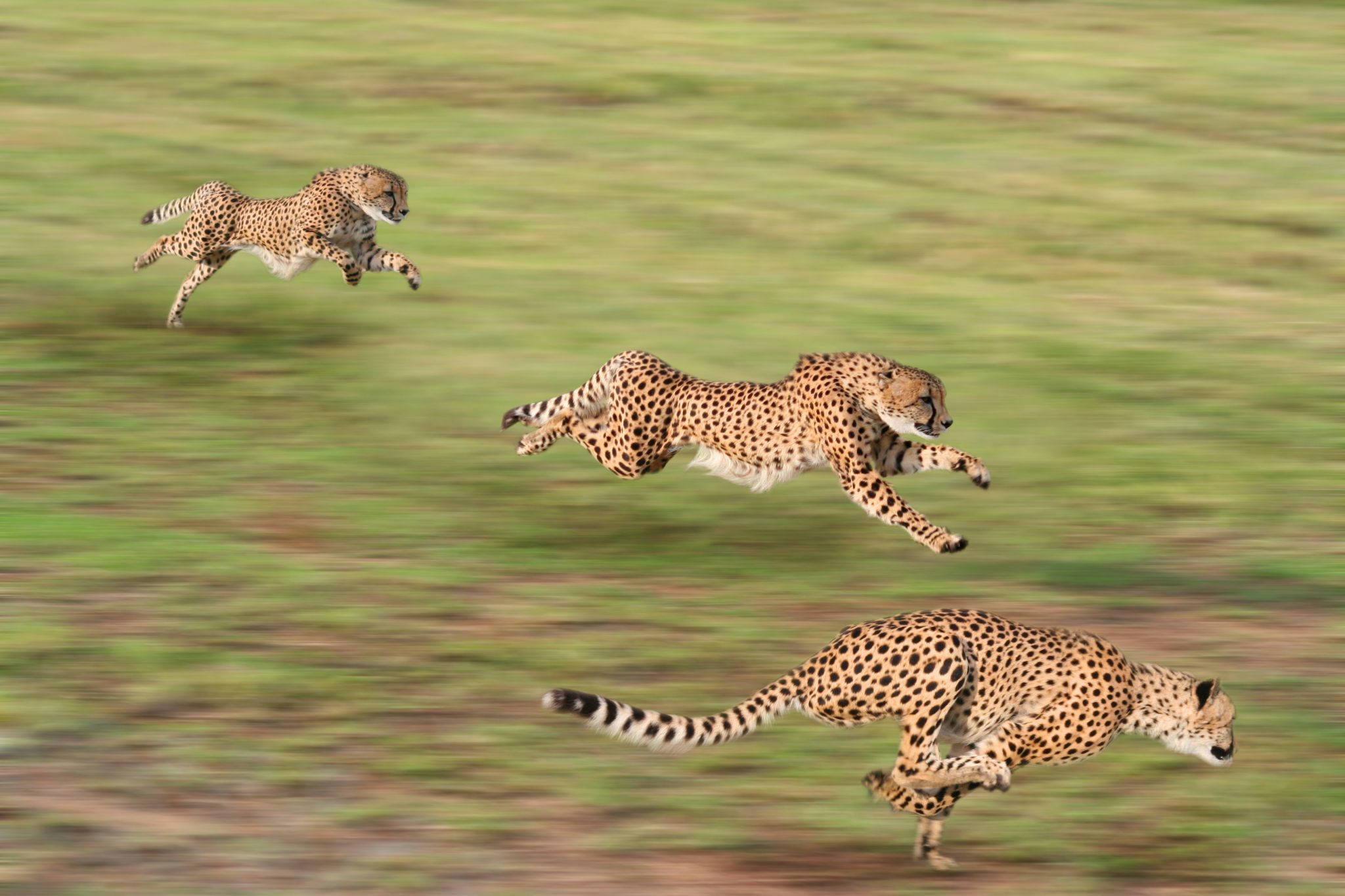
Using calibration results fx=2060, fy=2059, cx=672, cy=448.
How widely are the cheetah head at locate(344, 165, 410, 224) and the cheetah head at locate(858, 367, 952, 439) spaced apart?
3.60 m

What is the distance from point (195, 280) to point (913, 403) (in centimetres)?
574

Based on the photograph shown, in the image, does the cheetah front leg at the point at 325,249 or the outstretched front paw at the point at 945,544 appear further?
the cheetah front leg at the point at 325,249

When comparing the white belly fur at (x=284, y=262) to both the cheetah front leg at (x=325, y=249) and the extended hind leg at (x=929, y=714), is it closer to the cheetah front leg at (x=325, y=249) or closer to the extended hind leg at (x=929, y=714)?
the cheetah front leg at (x=325, y=249)

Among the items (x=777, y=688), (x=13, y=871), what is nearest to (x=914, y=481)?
(x=777, y=688)

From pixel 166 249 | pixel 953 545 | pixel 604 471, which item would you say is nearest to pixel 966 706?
pixel 953 545

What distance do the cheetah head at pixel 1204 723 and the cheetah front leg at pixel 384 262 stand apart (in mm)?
5710

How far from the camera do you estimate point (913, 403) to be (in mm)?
9039

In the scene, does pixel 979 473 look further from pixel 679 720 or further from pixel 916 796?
pixel 679 720

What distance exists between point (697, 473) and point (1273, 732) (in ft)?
13.7

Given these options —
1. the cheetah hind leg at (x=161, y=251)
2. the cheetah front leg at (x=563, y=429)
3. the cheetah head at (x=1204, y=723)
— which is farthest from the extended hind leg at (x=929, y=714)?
the cheetah hind leg at (x=161, y=251)

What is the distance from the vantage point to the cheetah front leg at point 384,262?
11.6 m

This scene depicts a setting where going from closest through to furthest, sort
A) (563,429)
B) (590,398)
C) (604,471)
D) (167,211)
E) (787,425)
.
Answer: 1. (787,425)
2. (590,398)
3. (563,429)
4. (604,471)
5. (167,211)

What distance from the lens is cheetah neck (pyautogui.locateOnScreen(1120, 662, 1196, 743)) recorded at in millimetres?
7211

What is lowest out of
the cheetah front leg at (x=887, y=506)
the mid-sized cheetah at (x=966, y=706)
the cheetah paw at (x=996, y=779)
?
the cheetah paw at (x=996, y=779)
